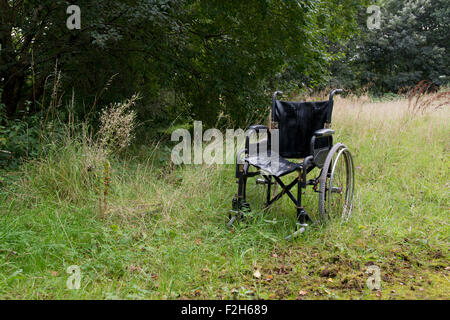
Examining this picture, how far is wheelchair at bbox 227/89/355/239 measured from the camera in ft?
9.21

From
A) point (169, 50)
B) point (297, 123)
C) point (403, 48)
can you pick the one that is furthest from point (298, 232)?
point (403, 48)

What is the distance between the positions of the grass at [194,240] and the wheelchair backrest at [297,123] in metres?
0.49

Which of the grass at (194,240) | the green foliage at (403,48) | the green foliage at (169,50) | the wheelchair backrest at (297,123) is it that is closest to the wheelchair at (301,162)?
the wheelchair backrest at (297,123)

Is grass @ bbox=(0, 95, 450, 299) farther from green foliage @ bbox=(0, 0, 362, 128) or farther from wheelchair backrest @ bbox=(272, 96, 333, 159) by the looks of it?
green foliage @ bbox=(0, 0, 362, 128)

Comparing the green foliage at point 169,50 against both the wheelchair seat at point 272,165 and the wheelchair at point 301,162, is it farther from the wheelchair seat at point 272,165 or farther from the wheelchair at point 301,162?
the wheelchair seat at point 272,165

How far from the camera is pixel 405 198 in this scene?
11.9 feet

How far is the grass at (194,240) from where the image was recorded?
2135 millimetres

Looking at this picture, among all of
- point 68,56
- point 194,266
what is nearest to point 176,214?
point 194,266

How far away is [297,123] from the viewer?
336 centimetres

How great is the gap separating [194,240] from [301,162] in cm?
111

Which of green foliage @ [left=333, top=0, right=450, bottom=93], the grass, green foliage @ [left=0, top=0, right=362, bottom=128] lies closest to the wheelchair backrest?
the grass

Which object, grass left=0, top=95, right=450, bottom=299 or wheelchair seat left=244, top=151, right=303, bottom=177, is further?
wheelchair seat left=244, top=151, right=303, bottom=177
